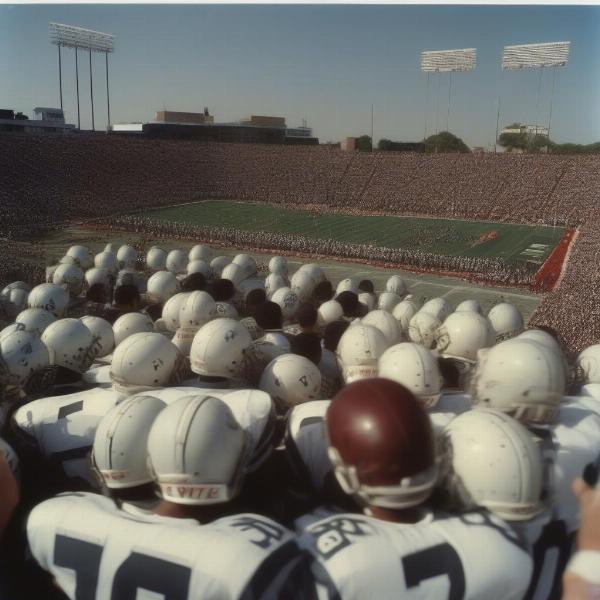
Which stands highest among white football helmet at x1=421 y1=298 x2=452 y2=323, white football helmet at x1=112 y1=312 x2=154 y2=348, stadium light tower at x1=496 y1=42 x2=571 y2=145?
stadium light tower at x1=496 y1=42 x2=571 y2=145

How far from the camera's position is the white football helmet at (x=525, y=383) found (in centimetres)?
476

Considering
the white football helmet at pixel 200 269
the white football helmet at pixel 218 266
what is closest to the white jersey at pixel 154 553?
the white football helmet at pixel 200 269

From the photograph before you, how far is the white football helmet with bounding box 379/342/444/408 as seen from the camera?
5.32m

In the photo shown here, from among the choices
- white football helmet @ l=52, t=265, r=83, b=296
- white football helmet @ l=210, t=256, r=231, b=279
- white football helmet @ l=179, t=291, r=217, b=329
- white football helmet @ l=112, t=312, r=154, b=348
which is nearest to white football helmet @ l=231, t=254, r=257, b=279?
white football helmet @ l=210, t=256, r=231, b=279

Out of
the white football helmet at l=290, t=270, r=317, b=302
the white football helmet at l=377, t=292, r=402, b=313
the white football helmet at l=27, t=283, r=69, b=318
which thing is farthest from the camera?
the white football helmet at l=290, t=270, r=317, b=302

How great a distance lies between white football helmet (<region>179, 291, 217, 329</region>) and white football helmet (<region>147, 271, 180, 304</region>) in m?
4.54

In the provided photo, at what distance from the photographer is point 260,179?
5406cm

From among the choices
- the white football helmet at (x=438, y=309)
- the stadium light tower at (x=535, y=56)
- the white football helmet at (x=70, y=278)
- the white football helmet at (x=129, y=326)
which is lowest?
the white football helmet at (x=70, y=278)

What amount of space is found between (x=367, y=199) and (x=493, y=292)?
29002 mm

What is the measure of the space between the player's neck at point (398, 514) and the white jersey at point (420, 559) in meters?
0.06

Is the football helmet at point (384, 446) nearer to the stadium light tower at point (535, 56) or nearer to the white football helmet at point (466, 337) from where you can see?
the white football helmet at point (466, 337)

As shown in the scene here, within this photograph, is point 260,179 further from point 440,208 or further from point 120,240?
point 120,240

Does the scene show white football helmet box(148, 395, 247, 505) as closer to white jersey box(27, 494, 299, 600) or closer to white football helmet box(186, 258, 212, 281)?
white jersey box(27, 494, 299, 600)

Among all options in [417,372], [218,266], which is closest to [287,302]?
[218,266]
